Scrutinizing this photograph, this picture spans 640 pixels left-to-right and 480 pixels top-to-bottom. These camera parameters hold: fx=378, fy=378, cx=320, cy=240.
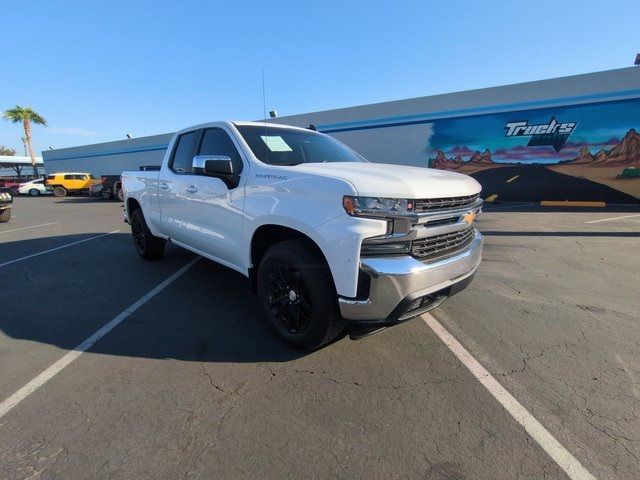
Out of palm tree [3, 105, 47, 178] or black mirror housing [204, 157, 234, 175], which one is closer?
black mirror housing [204, 157, 234, 175]

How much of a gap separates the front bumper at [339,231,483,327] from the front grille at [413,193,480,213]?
0.38m

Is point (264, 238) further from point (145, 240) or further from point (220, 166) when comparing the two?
point (145, 240)

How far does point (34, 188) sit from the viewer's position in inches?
1282

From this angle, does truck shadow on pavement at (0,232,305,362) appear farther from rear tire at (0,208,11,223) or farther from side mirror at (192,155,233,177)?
rear tire at (0,208,11,223)

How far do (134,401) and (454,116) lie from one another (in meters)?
19.4

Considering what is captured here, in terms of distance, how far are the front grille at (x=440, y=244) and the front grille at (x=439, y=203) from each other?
0.72ft

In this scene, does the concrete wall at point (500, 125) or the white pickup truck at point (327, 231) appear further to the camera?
the concrete wall at point (500, 125)

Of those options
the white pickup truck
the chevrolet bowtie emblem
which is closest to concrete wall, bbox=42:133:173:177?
the white pickup truck

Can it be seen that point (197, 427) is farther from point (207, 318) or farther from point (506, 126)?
point (506, 126)

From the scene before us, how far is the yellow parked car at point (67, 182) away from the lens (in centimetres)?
3003

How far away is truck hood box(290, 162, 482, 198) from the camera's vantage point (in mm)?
2666

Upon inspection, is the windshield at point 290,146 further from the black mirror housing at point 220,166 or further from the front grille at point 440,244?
the front grille at point 440,244

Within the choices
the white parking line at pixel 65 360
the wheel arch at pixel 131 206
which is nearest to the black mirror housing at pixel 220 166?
the white parking line at pixel 65 360

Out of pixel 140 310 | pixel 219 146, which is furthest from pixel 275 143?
pixel 140 310
